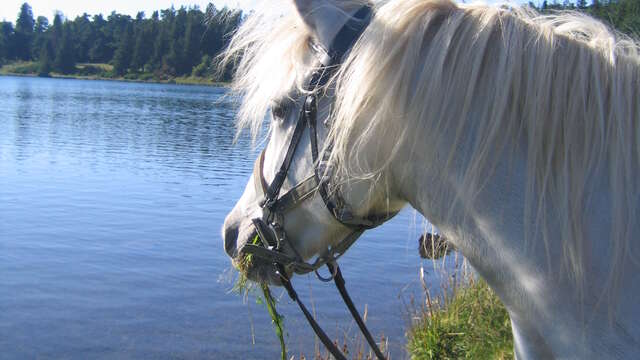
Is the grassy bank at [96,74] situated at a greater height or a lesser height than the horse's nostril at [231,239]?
lesser

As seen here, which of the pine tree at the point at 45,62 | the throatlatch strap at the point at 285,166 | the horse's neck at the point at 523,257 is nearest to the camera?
the horse's neck at the point at 523,257

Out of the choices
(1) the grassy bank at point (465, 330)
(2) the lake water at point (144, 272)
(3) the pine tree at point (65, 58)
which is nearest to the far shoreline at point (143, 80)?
(3) the pine tree at point (65, 58)

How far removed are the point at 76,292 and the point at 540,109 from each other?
12350mm

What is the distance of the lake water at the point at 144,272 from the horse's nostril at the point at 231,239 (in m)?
0.81

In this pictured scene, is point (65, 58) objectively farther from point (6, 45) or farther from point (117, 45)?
point (6, 45)

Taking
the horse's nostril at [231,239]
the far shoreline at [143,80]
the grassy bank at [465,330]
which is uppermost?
the horse's nostril at [231,239]

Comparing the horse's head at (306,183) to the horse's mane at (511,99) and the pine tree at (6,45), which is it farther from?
the pine tree at (6,45)

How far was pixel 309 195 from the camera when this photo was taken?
237 cm

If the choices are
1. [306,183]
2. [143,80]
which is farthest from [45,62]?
[306,183]

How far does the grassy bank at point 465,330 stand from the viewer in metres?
6.76

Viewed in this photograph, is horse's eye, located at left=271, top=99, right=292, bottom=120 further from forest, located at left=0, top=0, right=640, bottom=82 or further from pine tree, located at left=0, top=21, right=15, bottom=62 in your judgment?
pine tree, located at left=0, top=21, right=15, bottom=62

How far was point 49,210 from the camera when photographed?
60.0 ft

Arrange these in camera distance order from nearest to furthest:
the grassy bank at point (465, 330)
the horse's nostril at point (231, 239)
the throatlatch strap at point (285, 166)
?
the throatlatch strap at point (285, 166)
the horse's nostril at point (231, 239)
the grassy bank at point (465, 330)

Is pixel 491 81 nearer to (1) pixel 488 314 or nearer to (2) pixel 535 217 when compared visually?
(2) pixel 535 217
